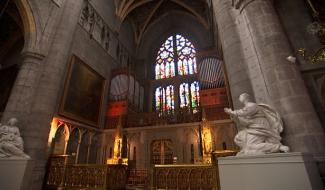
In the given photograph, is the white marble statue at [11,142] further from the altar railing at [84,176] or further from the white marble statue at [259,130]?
the white marble statue at [259,130]

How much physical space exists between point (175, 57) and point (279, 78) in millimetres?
13800

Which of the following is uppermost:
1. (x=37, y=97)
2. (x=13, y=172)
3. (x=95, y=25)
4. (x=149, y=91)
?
(x=95, y=25)

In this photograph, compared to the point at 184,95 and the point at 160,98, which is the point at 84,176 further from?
the point at 184,95

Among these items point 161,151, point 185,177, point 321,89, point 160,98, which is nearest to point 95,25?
point 160,98

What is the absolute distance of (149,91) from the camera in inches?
650

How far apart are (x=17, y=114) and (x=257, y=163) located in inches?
297

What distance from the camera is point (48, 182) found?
670 centimetres

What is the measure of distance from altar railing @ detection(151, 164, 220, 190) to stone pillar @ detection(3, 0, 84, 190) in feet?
14.6

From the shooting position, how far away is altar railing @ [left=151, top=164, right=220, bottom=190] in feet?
16.1

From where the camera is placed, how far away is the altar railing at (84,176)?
5.89 meters

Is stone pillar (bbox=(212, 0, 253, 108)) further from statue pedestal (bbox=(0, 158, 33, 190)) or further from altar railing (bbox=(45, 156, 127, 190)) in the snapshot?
statue pedestal (bbox=(0, 158, 33, 190))

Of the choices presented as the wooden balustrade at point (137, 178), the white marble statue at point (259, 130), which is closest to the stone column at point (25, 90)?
the wooden balustrade at point (137, 178)

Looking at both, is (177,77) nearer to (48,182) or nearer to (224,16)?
(224,16)

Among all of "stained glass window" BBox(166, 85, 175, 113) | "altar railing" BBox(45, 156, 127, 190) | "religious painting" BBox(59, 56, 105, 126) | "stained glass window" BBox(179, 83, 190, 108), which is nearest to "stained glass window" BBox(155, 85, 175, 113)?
"stained glass window" BBox(166, 85, 175, 113)
